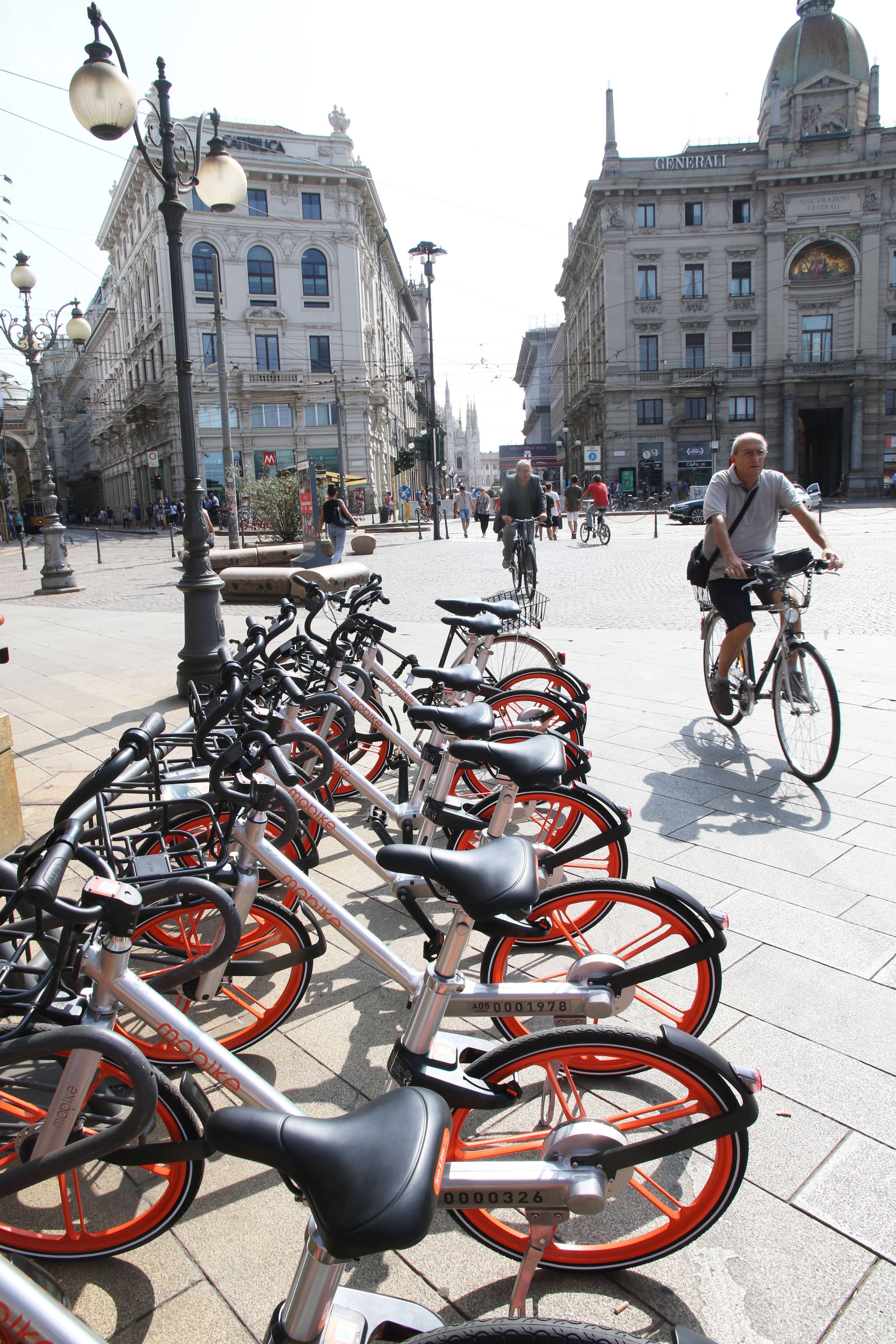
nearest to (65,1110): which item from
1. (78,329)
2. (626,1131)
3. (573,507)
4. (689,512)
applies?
(626,1131)

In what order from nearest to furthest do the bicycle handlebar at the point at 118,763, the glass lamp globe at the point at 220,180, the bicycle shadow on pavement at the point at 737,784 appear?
the bicycle handlebar at the point at 118,763 → the bicycle shadow on pavement at the point at 737,784 → the glass lamp globe at the point at 220,180

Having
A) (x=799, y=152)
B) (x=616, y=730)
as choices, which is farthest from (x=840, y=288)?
(x=616, y=730)

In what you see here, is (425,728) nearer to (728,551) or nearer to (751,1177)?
(751,1177)

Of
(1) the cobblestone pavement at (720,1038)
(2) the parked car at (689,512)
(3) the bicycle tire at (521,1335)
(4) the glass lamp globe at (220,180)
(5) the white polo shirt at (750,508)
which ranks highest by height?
(4) the glass lamp globe at (220,180)

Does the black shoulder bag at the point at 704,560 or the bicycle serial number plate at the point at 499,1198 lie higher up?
the black shoulder bag at the point at 704,560

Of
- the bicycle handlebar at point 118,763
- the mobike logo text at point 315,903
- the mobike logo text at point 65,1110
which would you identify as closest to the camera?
the mobike logo text at point 65,1110

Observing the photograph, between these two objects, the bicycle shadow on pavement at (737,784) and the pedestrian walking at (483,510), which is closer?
the bicycle shadow on pavement at (737,784)

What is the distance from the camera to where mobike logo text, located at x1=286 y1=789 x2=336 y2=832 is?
2.70 m

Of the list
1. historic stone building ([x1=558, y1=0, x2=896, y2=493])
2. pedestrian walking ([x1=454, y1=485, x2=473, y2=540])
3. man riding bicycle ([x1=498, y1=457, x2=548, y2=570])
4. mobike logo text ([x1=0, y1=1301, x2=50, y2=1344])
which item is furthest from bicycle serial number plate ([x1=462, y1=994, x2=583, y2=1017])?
historic stone building ([x1=558, y1=0, x2=896, y2=493])

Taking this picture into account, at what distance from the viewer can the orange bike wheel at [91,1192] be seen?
1821 mm

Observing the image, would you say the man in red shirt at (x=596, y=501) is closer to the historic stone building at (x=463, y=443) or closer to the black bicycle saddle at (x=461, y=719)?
the black bicycle saddle at (x=461, y=719)

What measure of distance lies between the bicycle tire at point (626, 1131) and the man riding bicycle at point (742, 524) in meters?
3.53

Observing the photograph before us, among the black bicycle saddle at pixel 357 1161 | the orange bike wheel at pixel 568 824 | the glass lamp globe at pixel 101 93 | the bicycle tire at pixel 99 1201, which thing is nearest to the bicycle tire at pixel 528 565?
the glass lamp globe at pixel 101 93

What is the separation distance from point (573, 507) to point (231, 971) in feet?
81.3
